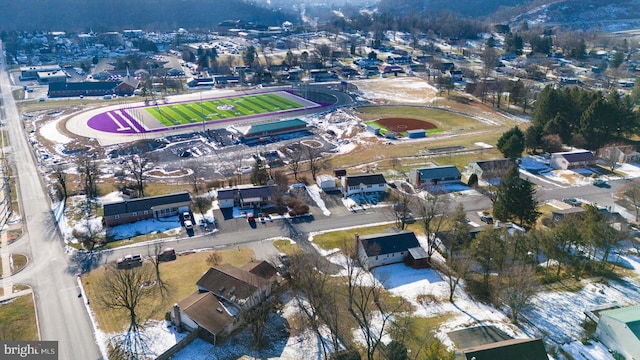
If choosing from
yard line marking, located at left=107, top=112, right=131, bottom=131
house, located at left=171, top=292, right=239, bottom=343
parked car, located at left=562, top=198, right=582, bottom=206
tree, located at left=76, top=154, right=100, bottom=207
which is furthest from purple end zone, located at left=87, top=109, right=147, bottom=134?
parked car, located at left=562, top=198, right=582, bottom=206

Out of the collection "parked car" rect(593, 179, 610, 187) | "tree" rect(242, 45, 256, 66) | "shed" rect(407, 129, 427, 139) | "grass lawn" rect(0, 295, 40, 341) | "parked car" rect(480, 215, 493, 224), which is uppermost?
"tree" rect(242, 45, 256, 66)

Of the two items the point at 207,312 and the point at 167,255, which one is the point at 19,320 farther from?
the point at 207,312

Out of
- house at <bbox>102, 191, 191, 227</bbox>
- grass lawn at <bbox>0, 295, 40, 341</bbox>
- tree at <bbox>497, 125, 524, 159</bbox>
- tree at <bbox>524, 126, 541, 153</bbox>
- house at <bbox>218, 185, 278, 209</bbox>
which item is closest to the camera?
grass lawn at <bbox>0, 295, 40, 341</bbox>

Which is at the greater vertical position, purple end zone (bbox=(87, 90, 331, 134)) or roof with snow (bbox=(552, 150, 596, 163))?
purple end zone (bbox=(87, 90, 331, 134))

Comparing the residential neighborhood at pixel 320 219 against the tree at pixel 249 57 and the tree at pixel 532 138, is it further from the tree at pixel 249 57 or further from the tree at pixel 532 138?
the tree at pixel 249 57

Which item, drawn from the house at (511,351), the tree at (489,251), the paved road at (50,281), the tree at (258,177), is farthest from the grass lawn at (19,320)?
the tree at (489,251)

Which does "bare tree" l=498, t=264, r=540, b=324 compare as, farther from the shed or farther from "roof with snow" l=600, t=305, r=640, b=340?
the shed

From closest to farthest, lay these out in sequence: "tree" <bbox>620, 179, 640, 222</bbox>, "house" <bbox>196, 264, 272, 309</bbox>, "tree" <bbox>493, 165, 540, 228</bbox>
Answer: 1. "house" <bbox>196, 264, 272, 309</bbox>
2. "tree" <bbox>493, 165, 540, 228</bbox>
3. "tree" <bbox>620, 179, 640, 222</bbox>

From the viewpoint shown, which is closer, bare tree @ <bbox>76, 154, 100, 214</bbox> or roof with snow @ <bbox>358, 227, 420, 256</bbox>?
roof with snow @ <bbox>358, 227, 420, 256</bbox>
